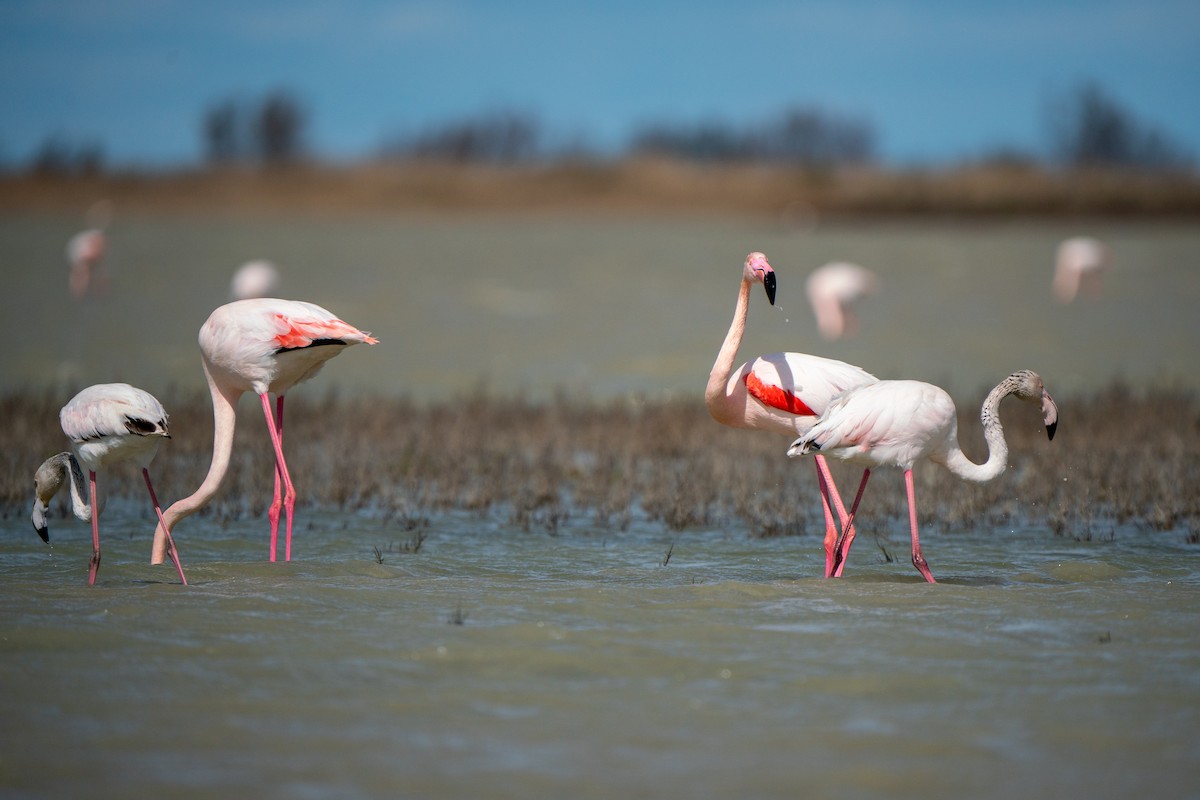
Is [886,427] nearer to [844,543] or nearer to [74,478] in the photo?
[844,543]

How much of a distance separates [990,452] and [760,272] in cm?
128

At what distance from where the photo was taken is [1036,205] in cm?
3056

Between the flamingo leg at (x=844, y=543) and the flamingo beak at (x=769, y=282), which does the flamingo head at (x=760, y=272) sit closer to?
the flamingo beak at (x=769, y=282)

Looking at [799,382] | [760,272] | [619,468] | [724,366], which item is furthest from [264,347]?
[619,468]

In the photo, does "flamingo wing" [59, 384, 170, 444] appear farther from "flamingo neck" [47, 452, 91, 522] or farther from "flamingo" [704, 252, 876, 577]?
"flamingo" [704, 252, 876, 577]

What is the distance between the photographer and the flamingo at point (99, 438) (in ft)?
19.0

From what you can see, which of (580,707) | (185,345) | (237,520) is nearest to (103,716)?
(580,707)

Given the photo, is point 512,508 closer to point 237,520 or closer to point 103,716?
point 237,520

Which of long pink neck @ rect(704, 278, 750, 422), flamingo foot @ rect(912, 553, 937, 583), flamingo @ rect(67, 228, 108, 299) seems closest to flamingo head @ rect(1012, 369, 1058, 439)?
flamingo foot @ rect(912, 553, 937, 583)

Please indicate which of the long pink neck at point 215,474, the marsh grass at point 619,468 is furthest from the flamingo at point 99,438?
the marsh grass at point 619,468

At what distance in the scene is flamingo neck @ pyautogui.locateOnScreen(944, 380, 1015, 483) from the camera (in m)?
6.17

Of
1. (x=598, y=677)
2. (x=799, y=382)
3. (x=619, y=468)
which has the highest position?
(x=799, y=382)

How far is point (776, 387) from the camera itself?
6.61m

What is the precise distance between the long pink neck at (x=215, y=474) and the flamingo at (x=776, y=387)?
224 cm
